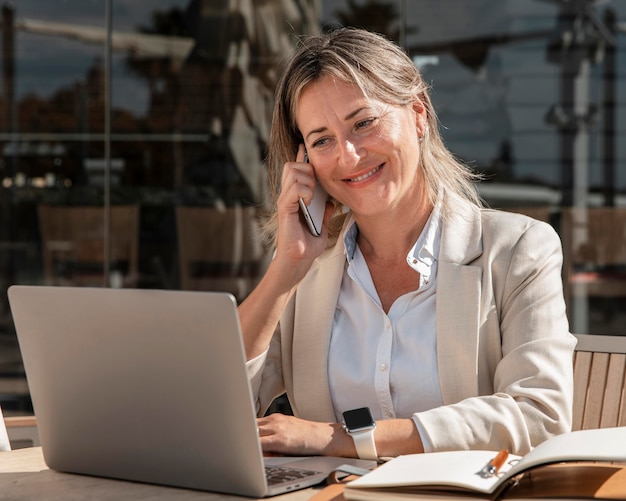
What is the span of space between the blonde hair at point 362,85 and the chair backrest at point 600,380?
419 millimetres

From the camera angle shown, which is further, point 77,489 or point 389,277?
point 389,277

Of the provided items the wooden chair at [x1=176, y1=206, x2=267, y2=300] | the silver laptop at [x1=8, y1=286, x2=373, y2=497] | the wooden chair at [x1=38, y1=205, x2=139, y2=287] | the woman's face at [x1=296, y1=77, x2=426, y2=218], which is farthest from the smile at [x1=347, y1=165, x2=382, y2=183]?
the wooden chair at [x1=38, y1=205, x2=139, y2=287]

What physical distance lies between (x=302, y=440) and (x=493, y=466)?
0.43m

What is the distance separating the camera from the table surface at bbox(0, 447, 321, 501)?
1.53 m

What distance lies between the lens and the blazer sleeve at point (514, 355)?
1838 millimetres

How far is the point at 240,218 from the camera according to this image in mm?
5984

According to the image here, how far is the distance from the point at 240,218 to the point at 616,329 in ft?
7.16

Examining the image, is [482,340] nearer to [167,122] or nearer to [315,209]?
[315,209]

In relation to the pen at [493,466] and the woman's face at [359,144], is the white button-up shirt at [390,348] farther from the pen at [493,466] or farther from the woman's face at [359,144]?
the pen at [493,466]

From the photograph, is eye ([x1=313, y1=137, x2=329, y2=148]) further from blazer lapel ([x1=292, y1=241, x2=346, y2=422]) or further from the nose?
blazer lapel ([x1=292, y1=241, x2=346, y2=422])

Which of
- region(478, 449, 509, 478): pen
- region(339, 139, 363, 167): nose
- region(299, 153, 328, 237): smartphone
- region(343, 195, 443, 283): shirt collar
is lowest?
region(478, 449, 509, 478): pen

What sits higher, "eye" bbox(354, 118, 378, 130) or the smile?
"eye" bbox(354, 118, 378, 130)

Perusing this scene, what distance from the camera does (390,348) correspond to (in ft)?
7.09

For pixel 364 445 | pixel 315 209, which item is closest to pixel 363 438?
pixel 364 445
